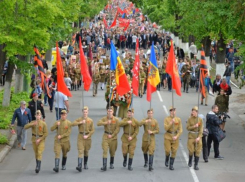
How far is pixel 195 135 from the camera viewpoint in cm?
1927

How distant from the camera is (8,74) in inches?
1119

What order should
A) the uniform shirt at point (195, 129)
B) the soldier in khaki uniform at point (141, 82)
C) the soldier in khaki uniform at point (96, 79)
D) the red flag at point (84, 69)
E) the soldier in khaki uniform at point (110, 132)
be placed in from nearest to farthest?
1. the soldier in khaki uniform at point (110, 132)
2. the uniform shirt at point (195, 129)
3. the red flag at point (84, 69)
4. the soldier in khaki uniform at point (141, 82)
5. the soldier in khaki uniform at point (96, 79)

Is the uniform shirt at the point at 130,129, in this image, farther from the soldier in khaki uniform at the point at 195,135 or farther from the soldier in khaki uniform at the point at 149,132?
the soldier in khaki uniform at the point at 195,135

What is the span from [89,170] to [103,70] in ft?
54.2

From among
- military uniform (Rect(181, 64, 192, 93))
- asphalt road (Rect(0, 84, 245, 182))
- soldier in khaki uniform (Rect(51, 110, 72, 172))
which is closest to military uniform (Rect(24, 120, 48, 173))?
soldier in khaki uniform (Rect(51, 110, 72, 172))

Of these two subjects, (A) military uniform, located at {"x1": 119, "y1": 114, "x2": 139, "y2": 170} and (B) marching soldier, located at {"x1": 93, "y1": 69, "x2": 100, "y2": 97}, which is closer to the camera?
(A) military uniform, located at {"x1": 119, "y1": 114, "x2": 139, "y2": 170}

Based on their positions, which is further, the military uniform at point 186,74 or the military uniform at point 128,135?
the military uniform at point 186,74

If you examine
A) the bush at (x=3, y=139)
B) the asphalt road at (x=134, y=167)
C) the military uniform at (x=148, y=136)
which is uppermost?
the military uniform at (x=148, y=136)

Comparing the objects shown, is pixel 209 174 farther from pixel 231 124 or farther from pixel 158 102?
pixel 158 102

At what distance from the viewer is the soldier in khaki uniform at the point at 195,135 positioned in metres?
19.1

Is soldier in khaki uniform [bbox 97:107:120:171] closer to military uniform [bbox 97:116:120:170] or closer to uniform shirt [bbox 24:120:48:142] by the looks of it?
military uniform [bbox 97:116:120:170]

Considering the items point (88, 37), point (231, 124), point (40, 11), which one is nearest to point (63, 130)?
point (40, 11)

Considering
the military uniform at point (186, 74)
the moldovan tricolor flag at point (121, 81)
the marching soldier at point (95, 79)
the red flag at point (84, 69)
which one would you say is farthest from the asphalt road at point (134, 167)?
the military uniform at point (186, 74)

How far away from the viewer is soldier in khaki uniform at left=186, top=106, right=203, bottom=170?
19067mm
